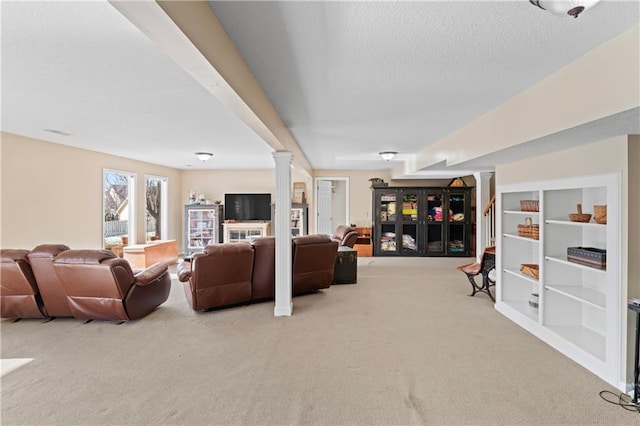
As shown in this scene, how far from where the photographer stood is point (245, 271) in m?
4.70

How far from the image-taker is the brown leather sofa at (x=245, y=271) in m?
4.45

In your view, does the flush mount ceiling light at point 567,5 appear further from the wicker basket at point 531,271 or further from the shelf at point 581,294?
→ the wicker basket at point 531,271

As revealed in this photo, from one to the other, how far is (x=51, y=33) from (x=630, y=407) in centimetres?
430

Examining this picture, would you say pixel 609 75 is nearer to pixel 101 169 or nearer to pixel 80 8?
pixel 80 8

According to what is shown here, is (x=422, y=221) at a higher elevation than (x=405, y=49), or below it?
below

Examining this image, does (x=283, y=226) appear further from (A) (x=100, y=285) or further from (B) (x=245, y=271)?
(A) (x=100, y=285)

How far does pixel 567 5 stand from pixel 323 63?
1.39 metres

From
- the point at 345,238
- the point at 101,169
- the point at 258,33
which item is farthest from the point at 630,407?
the point at 101,169

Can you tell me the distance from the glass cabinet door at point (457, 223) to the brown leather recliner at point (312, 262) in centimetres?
486

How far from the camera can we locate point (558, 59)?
236 centimetres

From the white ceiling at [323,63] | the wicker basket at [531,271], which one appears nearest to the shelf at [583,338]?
the wicker basket at [531,271]

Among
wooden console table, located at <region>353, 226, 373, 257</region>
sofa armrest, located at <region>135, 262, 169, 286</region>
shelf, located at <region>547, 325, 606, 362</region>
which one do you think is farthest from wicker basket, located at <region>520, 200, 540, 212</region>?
wooden console table, located at <region>353, 226, 373, 257</region>

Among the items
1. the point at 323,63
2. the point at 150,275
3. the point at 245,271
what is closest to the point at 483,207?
the point at 245,271

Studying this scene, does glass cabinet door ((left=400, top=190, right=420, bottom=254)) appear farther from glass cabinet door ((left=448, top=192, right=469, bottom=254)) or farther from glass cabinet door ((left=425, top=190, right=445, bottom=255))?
glass cabinet door ((left=448, top=192, right=469, bottom=254))
